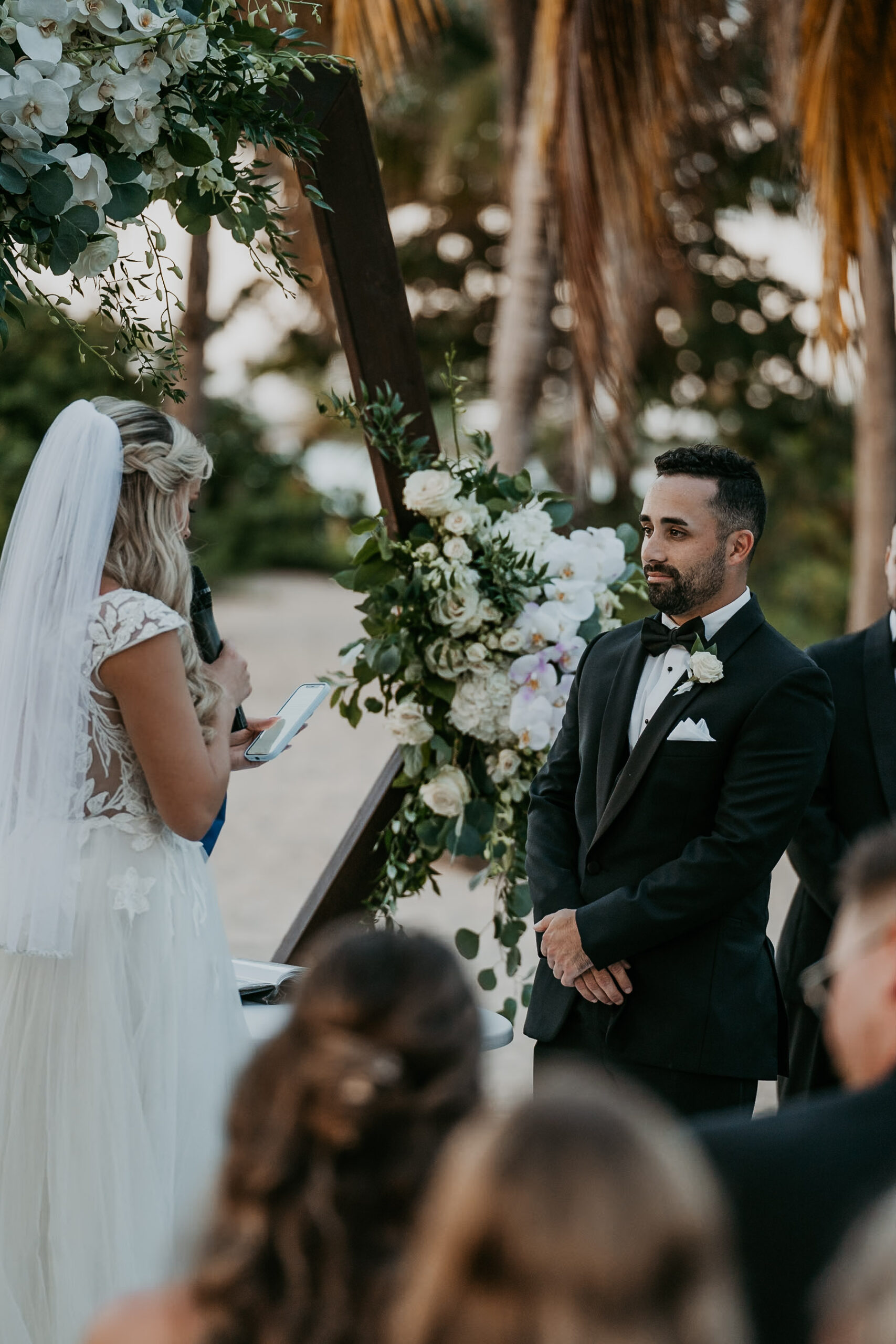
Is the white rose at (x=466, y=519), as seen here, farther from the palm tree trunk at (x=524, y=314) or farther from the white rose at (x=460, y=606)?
the palm tree trunk at (x=524, y=314)

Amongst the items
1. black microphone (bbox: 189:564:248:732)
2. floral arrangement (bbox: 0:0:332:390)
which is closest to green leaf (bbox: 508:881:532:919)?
black microphone (bbox: 189:564:248:732)

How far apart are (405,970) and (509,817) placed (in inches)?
84.4

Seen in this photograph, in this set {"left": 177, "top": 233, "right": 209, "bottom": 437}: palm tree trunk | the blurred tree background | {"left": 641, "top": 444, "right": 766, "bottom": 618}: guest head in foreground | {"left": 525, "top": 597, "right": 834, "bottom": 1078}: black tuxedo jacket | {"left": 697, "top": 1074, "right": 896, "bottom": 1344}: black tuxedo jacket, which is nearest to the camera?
{"left": 697, "top": 1074, "right": 896, "bottom": 1344}: black tuxedo jacket

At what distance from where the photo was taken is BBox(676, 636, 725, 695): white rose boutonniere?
2461mm

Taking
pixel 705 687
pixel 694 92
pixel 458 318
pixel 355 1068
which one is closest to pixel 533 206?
pixel 694 92

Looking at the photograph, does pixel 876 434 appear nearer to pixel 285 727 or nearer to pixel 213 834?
pixel 285 727

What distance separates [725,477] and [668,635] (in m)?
0.34

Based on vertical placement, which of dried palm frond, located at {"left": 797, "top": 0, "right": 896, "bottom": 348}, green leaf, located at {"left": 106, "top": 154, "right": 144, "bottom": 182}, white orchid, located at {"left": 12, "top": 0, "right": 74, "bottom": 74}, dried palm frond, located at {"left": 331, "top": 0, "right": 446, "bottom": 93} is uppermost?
dried palm frond, located at {"left": 331, "top": 0, "right": 446, "bottom": 93}

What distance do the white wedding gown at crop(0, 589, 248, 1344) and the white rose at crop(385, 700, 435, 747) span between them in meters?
0.97

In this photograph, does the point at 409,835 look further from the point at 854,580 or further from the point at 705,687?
the point at 854,580

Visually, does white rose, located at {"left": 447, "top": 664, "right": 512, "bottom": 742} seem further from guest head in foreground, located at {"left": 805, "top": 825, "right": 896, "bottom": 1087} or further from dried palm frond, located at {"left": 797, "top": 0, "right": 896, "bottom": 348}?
dried palm frond, located at {"left": 797, "top": 0, "right": 896, "bottom": 348}

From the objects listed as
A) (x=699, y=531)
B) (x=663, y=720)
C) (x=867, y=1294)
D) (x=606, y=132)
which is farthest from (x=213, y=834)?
(x=606, y=132)

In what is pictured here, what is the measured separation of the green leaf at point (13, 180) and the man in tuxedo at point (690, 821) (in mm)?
1312

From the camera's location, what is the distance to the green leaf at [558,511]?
3398 mm
